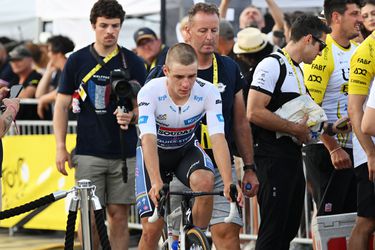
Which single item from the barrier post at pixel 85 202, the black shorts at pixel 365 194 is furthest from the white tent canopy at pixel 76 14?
the barrier post at pixel 85 202

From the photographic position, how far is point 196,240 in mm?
7055

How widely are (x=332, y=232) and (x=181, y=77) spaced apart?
1907 millimetres

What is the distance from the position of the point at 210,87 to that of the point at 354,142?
127cm

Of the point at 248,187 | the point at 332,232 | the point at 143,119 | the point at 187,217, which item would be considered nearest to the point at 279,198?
the point at 248,187

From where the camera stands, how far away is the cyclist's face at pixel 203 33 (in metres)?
8.05

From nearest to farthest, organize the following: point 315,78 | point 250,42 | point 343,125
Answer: point 343,125, point 315,78, point 250,42

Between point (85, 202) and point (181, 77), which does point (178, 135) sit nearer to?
point (181, 77)

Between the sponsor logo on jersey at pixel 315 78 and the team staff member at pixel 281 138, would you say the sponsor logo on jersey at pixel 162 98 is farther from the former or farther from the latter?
the sponsor logo on jersey at pixel 315 78

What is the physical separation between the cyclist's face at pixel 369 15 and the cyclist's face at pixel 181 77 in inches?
81.3

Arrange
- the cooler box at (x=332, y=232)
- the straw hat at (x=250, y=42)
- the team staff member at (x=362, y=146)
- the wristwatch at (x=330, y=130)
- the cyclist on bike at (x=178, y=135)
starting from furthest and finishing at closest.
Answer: the straw hat at (x=250, y=42) → the wristwatch at (x=330, y=130) → the cooler box at (x=332, y=232) → the team staff member at (x=362, y=146) → the cyclist on bike at (x=178, y=135)

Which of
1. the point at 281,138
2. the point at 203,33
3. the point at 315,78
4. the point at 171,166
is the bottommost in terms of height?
the point at 171,166

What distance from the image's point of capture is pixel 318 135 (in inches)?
337

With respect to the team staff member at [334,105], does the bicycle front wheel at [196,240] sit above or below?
below

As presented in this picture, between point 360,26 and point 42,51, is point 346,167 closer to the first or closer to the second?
point 360,26
